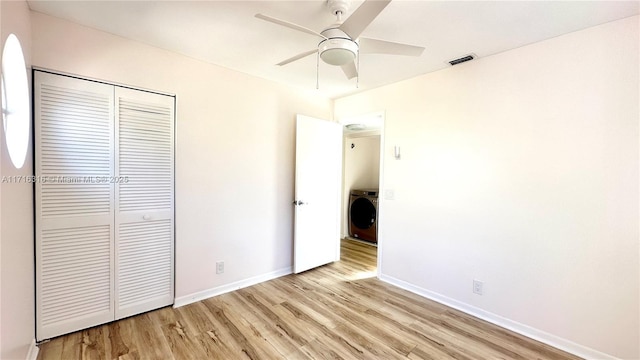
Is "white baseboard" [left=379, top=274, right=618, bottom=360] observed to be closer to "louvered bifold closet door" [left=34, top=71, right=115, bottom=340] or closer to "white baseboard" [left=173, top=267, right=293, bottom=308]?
"white baseboard" [left=173, top=267, right=293, bottom=308]

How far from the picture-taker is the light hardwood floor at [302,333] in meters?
1.87

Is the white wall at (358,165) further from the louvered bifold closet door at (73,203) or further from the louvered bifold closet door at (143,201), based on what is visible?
the louvered bifold closet door at (73,203)

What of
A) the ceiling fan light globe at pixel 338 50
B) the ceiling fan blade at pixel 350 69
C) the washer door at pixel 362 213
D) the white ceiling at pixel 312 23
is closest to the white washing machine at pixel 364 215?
the washer door at pixel 362 213

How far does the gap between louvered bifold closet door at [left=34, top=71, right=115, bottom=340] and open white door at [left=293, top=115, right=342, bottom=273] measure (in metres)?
1.83

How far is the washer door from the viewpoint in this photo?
484 centimetres

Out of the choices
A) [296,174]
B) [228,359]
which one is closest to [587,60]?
[296,174]

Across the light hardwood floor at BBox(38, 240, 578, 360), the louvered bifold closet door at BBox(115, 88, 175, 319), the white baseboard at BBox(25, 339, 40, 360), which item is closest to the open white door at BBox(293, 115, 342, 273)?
the light hardwood floor at BBox(38, 240, 578, 360)

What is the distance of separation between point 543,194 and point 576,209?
0.21 m

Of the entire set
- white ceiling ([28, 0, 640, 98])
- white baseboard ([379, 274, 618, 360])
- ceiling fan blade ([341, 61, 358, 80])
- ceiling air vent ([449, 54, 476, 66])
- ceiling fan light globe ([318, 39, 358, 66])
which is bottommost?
white baseboard ([379, 274, 618, 360])

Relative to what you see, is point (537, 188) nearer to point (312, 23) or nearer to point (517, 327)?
point (517, 327)

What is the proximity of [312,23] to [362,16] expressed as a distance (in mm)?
639

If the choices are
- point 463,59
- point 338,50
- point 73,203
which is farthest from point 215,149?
point 463,59

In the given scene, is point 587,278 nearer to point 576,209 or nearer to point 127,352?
point 576,209

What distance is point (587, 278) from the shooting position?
189 cm
